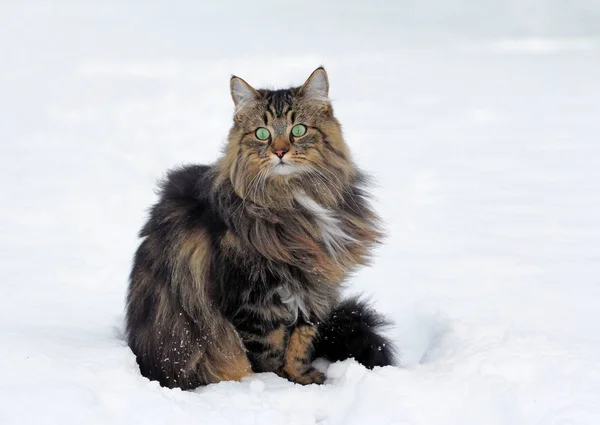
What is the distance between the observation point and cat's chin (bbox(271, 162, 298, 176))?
2891 millimetres

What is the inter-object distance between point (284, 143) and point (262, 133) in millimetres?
116

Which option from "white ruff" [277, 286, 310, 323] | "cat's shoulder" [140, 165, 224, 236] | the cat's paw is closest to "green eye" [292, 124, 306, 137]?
"cat's shoulder" [140, 165, 224, 236]

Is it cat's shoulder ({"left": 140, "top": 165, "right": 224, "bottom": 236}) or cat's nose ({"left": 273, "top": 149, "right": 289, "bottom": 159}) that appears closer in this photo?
cat's nose ({"left": 273, "top": 149, "right": 289, "bottom": 159})

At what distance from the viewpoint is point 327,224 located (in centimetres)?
305

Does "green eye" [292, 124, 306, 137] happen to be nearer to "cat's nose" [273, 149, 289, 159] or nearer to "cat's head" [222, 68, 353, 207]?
"cat's head" [222, 68, 353, 207]

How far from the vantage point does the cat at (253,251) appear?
2895 millimetres

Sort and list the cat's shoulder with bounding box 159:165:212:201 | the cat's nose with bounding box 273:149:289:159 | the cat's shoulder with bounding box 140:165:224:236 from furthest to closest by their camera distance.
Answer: the cat's shoulder with bounding box 159:165:212:201 < the cat's shoulder with bounding box 140:165:224:236 < the cat's nose with bounding box 273:149:289:159

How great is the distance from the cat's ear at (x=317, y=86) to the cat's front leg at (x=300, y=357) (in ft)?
3.13

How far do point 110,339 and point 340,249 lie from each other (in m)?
1.11

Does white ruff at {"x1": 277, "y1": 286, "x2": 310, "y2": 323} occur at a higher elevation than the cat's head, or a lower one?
lower

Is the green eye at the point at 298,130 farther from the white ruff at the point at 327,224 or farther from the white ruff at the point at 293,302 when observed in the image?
the white ruff at the point at 293,302

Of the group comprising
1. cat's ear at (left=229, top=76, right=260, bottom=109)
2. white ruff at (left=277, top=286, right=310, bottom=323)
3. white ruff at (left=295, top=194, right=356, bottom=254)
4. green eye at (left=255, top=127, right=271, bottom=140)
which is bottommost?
white ruff at (left=277, top=286, right=310, bottom=323)

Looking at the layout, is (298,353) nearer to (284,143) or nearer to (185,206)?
(185,206)

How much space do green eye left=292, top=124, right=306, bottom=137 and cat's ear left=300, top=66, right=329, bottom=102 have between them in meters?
0.16
